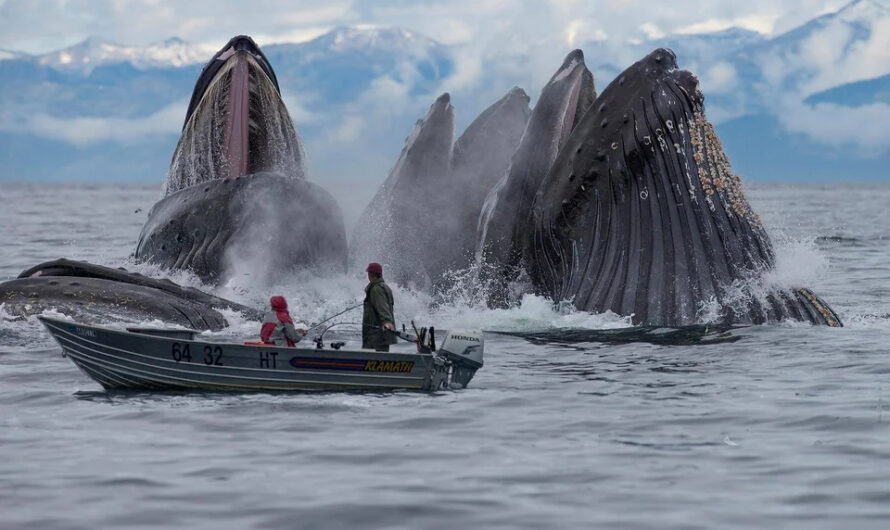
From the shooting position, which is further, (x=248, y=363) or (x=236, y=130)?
(x=236, y=130)

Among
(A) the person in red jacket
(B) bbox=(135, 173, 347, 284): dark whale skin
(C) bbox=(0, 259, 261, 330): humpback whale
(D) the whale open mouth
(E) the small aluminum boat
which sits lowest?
(E) the small aluminum boat

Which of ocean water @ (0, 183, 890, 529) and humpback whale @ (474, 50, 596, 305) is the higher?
humpback whale @ (474, 50, 596, 305)

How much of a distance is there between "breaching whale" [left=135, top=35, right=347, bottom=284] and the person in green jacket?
3284 mm

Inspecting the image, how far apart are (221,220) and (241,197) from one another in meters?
0.37

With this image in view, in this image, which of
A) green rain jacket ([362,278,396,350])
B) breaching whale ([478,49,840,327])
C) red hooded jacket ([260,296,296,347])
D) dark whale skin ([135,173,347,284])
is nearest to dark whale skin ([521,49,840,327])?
breaching whale ([478,49,840,327])

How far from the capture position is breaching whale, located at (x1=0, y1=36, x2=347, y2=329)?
16.0 metres

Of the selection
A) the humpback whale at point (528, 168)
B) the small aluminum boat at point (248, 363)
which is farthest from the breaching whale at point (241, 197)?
the small aluminum boat at point (248, 363)

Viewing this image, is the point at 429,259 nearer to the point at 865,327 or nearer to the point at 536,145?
the point at 536,145

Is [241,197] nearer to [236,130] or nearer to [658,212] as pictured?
[236,130]

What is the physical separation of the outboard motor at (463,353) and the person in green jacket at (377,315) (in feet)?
2.13

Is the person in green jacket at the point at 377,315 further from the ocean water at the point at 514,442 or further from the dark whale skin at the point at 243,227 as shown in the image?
the dark whale skin at the point at 243,227

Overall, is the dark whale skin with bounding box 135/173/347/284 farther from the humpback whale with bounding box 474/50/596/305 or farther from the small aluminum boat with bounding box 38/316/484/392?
the small aluminum boat with bounding box 38/316/484/392

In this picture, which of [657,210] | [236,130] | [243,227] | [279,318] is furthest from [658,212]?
[236,130]

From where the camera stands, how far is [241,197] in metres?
17.5
